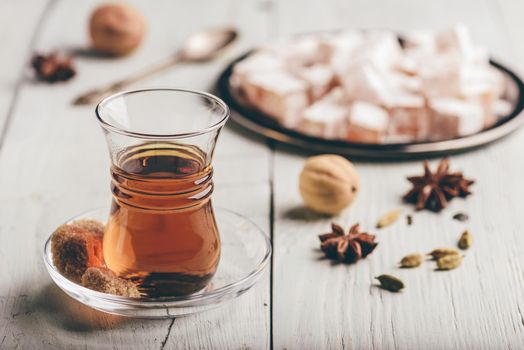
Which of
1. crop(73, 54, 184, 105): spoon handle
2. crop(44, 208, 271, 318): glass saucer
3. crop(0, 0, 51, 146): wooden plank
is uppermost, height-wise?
crop(44, 208, 271, 318): glass saucer

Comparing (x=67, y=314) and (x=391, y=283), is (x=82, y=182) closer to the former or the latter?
(x=67, y=314)

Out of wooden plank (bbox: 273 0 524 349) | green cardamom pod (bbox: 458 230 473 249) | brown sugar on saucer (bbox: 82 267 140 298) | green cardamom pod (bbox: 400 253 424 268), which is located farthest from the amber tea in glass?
green cardamom pod (bbox: 458 230 473 249)

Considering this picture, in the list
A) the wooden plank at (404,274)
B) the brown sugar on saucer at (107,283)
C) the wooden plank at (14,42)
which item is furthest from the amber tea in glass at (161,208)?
the wooden plank at (14,42)

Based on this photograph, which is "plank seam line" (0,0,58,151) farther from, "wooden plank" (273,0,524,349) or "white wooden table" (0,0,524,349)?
"wooden plank" (273,0,524,349)

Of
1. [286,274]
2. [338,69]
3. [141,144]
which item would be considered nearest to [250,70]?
[338,69]

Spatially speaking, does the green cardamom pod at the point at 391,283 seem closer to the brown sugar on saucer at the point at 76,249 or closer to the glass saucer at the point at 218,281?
the glass saucer at the point at 218,281

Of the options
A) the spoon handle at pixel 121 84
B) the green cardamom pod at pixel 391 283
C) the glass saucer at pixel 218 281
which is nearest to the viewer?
the glass saucer at pixel 218 281

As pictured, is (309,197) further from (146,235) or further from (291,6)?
(291,6)
